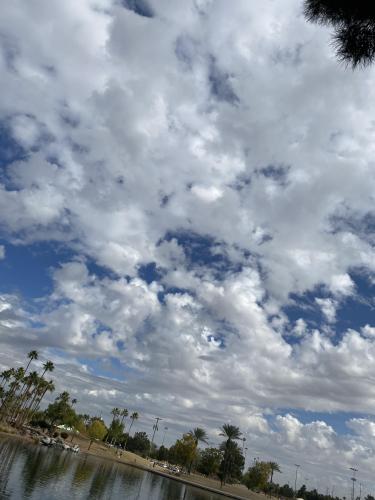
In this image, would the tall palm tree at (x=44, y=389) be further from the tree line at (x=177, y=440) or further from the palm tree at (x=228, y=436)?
the palm tree at (x=228, y=436)

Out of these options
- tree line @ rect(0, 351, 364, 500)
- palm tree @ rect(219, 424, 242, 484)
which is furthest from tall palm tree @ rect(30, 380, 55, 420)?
palm tree @ rect(219, 424, 242, 484)

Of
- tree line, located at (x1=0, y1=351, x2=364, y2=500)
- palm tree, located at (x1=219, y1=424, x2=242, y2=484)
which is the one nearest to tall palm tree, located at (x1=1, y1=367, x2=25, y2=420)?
tree line, located at (x1=0, y1=351, x2=364, y2=500)

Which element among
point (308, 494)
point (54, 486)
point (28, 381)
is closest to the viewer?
point (54, 486)

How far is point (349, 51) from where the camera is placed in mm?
11758

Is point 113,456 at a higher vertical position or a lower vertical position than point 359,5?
lower

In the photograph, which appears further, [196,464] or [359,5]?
[196,464]

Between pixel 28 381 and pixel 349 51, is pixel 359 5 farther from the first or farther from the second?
pixel 28 381

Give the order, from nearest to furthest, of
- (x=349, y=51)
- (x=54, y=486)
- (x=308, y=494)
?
(x=349, y=51) → (x=54, y=486) → (x=308, y=494)

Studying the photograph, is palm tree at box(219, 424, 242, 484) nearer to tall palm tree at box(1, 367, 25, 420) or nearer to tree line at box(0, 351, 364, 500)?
tree line at box(0, 351, 364, 500)

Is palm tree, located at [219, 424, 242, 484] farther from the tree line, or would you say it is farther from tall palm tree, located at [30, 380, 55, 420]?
tall palm tree, located at [30, 380, 55, 420]

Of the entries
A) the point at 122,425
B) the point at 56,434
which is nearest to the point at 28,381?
the point at 56,434

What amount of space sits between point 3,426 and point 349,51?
356 feet

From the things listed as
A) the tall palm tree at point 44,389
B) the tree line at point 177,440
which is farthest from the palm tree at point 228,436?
the tall palm tree at point 44,389

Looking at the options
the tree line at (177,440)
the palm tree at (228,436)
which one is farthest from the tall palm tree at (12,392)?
the palm tree at (228,436)
